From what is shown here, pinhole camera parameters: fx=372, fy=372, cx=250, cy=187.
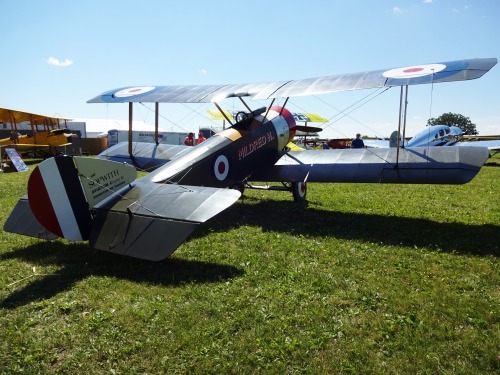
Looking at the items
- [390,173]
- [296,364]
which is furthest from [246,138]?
[296,364]

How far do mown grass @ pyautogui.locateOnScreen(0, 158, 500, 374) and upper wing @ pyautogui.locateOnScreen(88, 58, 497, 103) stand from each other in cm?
244

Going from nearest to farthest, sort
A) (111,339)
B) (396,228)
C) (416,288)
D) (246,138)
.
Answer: (111,339) → (416,288) → (396,228) → (246,138)

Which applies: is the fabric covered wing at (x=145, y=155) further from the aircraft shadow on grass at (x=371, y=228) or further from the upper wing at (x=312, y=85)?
the aircraft shadow on grass at (x=371, y=228)

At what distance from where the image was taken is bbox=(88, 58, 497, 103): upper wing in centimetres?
575

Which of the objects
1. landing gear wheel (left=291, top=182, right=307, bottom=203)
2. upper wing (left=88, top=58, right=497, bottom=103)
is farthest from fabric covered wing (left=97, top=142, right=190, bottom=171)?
landing gear wheel (left=291, top=182, right=307, bottom=203)

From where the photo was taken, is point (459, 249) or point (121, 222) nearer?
point (121, 222)

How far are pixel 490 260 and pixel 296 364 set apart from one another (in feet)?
11.2

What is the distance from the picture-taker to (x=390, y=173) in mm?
6875

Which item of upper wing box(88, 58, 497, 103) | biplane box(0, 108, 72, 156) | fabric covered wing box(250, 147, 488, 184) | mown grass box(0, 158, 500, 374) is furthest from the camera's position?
biplane box(0, 108, 72, 156)

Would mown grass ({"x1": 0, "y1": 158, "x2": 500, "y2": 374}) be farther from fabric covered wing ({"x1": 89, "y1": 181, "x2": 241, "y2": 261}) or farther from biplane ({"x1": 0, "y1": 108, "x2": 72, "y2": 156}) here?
biplane ({"x1": 0, "y1": 108, "x2": 72, "y2": 156})

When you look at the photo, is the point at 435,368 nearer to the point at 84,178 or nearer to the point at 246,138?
the point at 84,178

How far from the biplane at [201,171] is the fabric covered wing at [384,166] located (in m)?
0.02

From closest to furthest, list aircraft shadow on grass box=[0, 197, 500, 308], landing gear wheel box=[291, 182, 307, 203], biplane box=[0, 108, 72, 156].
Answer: aircraft shadow on grass box=[0, 197, 500, 308], landing gear wheel box=[291, 182, 307, 203], biplane box=[0, 108, 72, 156]

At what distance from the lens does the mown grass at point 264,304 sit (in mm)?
2736
